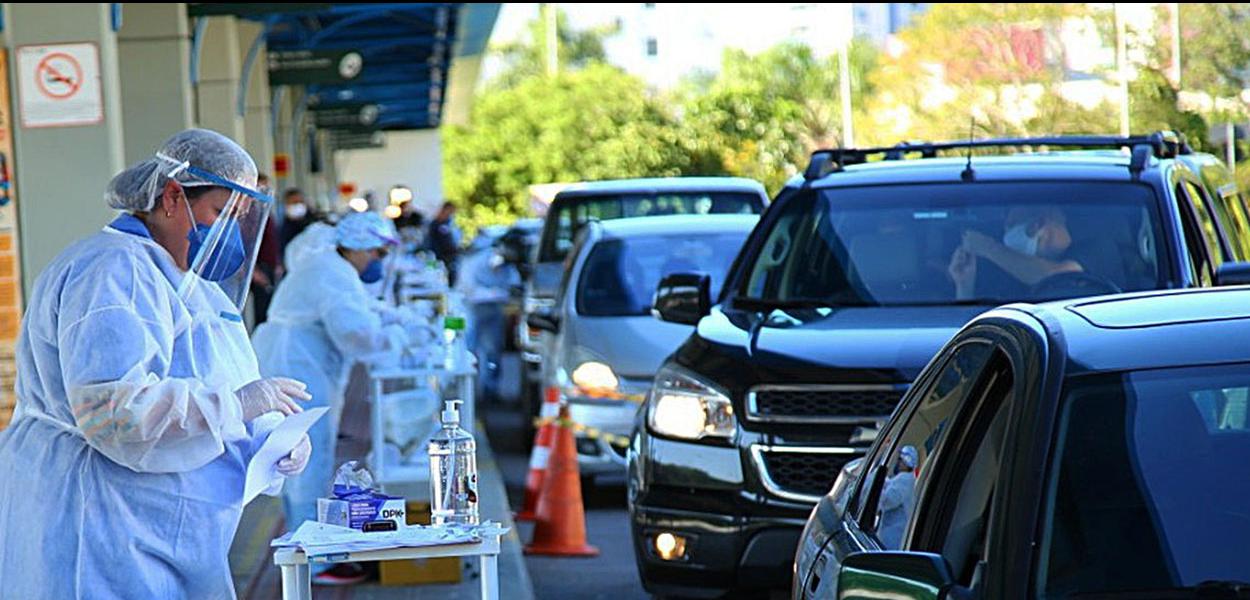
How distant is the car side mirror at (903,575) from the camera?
4.01 meters

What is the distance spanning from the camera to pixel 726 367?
27.3 feet

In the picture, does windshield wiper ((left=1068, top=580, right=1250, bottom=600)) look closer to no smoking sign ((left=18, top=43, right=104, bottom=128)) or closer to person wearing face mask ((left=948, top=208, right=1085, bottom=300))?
person wearing face mask ((left=948, top=208, right=1085, bottom=300))

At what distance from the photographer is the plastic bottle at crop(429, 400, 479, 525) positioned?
5621mm

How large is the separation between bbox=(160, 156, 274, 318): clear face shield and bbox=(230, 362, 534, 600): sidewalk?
3.79 metres

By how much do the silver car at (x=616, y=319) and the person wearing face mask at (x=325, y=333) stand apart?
2.39 m

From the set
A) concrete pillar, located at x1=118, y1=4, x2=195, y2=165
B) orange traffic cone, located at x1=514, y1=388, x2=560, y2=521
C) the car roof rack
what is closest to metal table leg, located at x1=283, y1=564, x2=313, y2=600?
the car roof rack

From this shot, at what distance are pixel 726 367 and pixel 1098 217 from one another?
1.74 meters

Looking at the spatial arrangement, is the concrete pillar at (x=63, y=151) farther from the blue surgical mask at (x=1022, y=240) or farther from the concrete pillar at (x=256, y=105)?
the concrete pillar at (x=256, y=105)

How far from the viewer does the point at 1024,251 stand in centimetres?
897

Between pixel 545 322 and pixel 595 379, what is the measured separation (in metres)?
1.16

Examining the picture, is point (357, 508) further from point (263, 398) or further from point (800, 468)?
point (800, 468)

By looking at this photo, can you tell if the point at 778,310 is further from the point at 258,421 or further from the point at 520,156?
the point at 520,156

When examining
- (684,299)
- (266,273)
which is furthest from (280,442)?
(266,273)

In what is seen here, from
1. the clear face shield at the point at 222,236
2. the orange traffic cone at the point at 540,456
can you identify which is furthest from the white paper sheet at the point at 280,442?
the orange traffic cone at the point at 540,456
